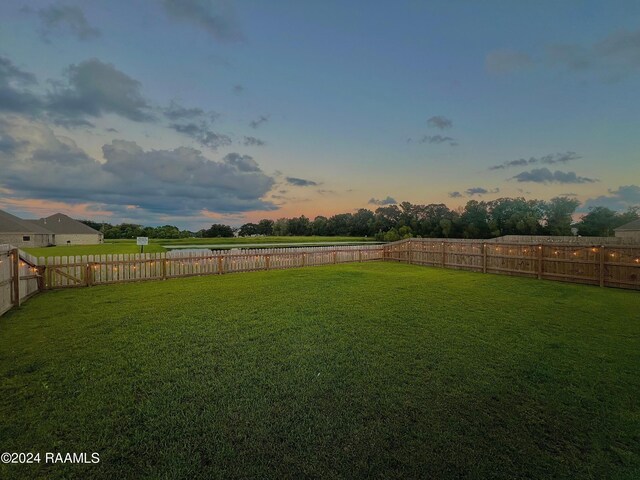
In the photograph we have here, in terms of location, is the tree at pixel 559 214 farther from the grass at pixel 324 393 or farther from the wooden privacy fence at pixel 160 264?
the grass at pixel 324 393

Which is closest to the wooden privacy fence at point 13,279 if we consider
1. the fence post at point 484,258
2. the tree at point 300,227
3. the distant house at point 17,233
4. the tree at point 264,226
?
the fence post at point 484,258

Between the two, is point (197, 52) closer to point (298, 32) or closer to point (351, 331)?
point (298, 32)

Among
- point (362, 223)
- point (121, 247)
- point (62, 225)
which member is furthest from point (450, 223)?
point (62, 225)

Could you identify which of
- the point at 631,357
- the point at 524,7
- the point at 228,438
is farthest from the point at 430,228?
the point at 228,438

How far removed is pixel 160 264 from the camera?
12.9 metres

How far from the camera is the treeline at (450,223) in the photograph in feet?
154

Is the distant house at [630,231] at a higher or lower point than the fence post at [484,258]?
higher

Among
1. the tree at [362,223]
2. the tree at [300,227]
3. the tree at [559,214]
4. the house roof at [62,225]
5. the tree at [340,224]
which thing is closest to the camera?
the tree at [559,214]

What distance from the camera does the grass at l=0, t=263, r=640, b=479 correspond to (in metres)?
2.39

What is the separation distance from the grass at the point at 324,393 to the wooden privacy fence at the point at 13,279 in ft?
3.30

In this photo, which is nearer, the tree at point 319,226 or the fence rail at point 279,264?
the fence rail at point 279,264

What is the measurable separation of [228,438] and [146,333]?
150 inches

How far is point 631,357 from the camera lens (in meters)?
4.63

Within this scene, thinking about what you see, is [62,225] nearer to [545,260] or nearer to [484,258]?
[484,258]
